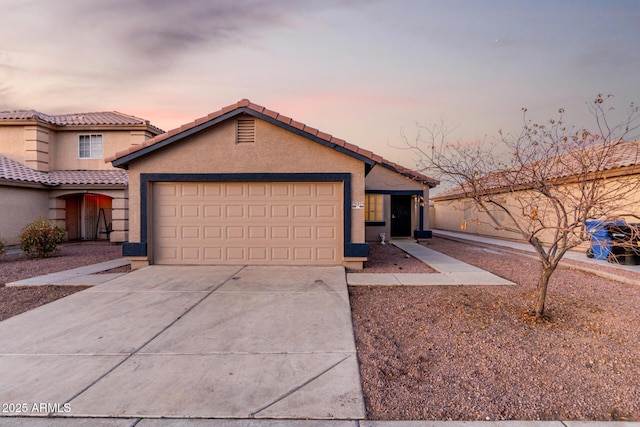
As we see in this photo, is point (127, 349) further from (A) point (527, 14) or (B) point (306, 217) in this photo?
(A) point (527, 14)

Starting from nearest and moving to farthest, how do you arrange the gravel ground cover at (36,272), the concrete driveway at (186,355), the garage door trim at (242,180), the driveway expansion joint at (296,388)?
1. the driveway expansion joint at (296,388)
2. the concrete driveway at (186,355)
3. the gravel ground cover at (36,272)
4. the garage door trim at (242,180)

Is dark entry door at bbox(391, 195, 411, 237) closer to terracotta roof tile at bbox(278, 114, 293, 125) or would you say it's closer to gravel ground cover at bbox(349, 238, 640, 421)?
terracotta roof tile at bbox(278, 114, 293, 125)

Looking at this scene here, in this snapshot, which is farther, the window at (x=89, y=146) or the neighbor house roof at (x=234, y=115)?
the window at (x=89, y=146)

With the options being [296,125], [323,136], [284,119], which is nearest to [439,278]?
[323,136]

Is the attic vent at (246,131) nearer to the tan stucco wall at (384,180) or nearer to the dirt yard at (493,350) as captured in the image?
the dirt yard at (493,350)

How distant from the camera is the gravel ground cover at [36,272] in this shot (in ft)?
20.0

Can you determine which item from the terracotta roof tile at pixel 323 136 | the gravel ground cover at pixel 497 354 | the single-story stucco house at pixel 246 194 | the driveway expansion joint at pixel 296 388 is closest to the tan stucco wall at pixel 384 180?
the single-story stucco house at pixel 246 194

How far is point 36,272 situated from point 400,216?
15.7m

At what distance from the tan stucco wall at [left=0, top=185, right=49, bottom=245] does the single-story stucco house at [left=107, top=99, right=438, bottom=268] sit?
28.3ft

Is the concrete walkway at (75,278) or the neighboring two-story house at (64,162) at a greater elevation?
the neighboring two-story house at (64,162)

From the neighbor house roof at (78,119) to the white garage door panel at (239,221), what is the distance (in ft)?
30.5

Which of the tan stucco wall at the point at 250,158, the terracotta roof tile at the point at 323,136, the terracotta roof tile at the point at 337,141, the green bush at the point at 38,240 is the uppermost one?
the terracotta roof tile at the point at 323,136

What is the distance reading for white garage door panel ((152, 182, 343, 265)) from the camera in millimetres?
9188

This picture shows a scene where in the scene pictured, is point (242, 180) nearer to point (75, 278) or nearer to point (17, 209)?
point (75, 278)
